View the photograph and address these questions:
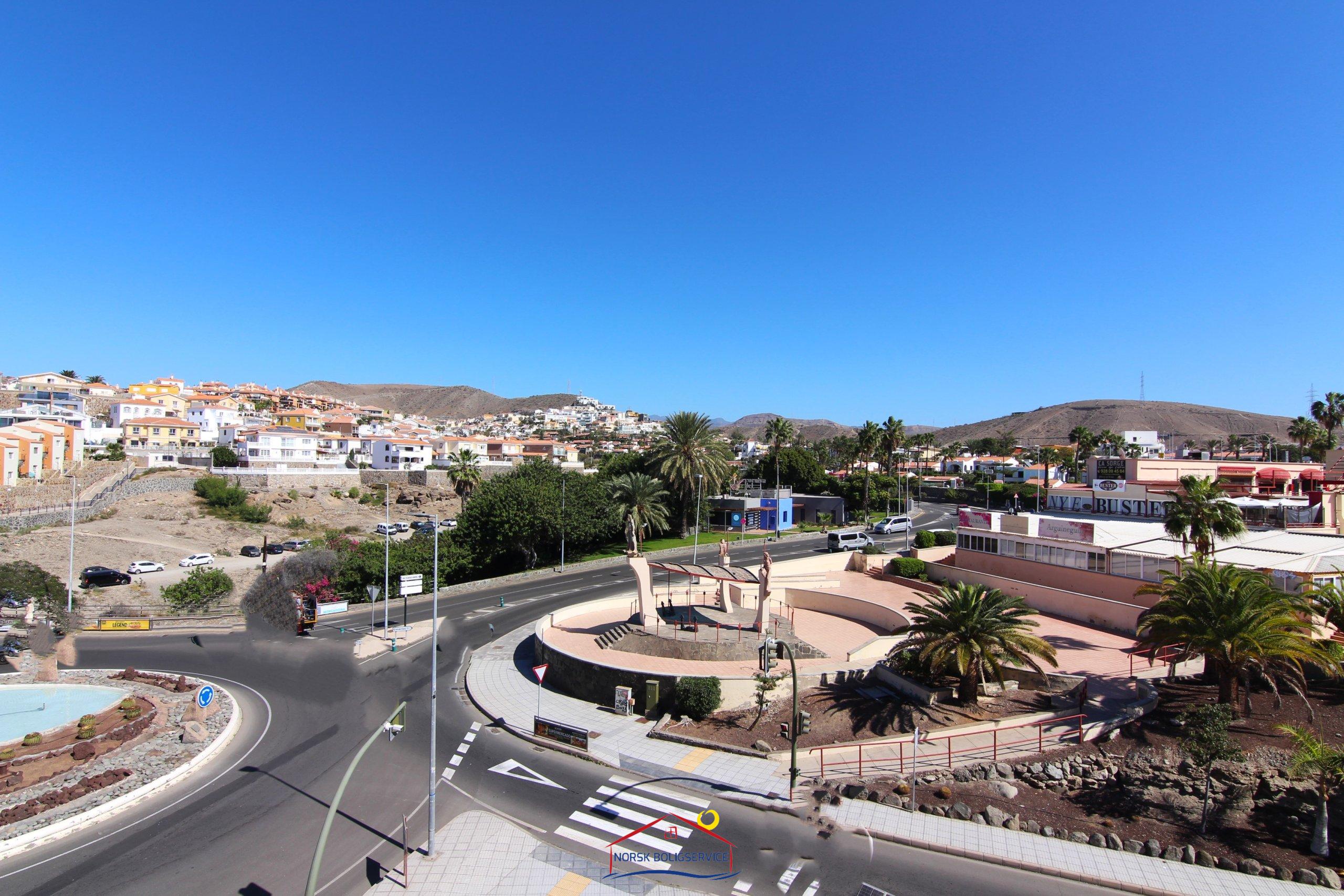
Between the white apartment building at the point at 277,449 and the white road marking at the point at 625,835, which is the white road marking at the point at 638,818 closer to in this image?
the white road marking at the point at 625,835

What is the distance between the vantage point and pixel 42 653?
28688 millimetres

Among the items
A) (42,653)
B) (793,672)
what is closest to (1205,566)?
(793,672)

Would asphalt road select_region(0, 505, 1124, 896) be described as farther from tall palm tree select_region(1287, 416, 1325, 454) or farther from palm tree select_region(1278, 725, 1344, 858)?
tall palm tree select_region(1287, 416, 1325, 454)

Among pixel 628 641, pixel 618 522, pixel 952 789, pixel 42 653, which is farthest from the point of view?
pixel 618 522

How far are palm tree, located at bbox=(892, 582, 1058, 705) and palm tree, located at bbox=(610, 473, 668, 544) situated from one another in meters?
33.3

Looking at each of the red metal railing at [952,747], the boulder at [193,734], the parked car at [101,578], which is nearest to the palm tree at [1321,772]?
the red metal railing at [952,747]

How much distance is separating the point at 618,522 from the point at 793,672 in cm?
3850

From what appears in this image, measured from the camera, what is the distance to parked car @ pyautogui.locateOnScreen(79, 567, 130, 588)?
148 ft

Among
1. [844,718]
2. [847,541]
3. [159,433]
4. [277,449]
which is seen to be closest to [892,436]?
[847,541]

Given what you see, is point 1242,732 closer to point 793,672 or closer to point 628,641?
point 793,672

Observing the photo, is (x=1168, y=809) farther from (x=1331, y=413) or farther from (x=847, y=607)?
(x=1331, y=413)

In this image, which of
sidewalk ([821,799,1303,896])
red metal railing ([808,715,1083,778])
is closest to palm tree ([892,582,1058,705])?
red metal railing ([808,715,1083,778])

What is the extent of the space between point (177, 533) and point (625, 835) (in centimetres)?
6715

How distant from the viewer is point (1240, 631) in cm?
1839
